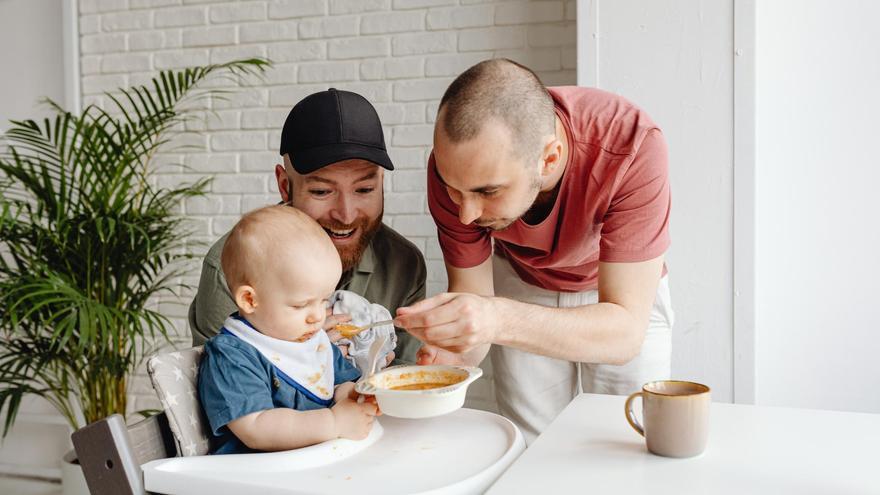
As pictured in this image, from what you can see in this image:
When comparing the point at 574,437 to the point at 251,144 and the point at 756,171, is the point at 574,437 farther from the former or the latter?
the point at 251,144

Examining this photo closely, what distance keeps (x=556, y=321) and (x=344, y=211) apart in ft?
2.22

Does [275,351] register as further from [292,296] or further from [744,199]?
[744,199]

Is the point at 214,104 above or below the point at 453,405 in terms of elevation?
above

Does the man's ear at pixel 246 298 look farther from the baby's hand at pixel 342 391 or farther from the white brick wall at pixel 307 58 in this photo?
the white brick wall at pixel 307 58

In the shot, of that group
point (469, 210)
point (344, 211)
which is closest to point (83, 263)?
point (344, 211)

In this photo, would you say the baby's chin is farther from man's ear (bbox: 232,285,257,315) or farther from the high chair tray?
the high chair tray

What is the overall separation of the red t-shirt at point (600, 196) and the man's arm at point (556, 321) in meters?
0.07

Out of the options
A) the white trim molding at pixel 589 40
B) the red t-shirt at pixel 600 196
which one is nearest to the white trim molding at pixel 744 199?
the white trim molding at pixel 589 40

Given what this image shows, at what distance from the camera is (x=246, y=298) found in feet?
4.70

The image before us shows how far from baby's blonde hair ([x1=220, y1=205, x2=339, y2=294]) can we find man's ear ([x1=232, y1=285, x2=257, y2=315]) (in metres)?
0.01

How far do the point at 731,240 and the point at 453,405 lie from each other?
5.45 ft

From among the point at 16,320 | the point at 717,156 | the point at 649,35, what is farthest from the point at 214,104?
the point at 717,156

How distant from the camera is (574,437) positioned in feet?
4.16

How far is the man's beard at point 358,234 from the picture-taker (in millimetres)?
1993
